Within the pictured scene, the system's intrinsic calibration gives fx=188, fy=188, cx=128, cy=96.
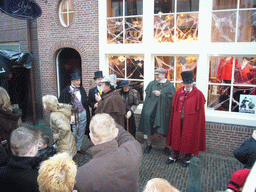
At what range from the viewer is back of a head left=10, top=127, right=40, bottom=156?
1746mm

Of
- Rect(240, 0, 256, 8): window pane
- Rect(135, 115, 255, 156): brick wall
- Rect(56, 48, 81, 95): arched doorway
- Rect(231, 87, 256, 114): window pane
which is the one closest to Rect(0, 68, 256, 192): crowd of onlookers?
Rect(135, 115, 255, 156): brick wall

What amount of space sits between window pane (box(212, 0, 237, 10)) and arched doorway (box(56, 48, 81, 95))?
464 cm

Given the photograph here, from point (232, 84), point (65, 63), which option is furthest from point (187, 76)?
point (65, 63)

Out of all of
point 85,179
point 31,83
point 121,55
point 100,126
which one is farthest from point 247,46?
point 31,83

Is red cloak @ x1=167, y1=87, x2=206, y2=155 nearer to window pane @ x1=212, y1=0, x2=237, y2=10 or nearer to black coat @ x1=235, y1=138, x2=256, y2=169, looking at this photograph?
black coat @ x1=235, y1=138, x2=256, y2=169

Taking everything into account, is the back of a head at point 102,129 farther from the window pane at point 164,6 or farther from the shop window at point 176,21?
the window pane at point 164,6

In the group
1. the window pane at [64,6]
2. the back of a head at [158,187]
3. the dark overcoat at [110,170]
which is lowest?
the dark overcoat at [110,170]

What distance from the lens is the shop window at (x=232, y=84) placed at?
15.0 feet

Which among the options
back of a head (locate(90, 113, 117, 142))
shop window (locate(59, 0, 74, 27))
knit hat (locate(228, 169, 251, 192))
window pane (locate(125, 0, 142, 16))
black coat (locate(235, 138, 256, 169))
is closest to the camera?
back of a head (locate(90, 113, 117, 142))

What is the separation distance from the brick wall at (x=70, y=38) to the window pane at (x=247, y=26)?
3878 mm

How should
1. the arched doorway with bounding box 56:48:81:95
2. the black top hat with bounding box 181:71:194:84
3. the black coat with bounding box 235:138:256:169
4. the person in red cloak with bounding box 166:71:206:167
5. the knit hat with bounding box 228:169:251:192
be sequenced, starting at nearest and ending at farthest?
1. the knit hat with bounding box 228:169:251:192
2. the black coat with bounding box 235:138:256:169
3. the black top hat with bounding box 181:71:194:84
4. the person in red cloak with bounding box 166:71:206:167
5. the arched doorway with bounding box 56:48:81:95

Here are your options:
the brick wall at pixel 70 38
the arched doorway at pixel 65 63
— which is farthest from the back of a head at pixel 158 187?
the arched doorway at pixel 65 63

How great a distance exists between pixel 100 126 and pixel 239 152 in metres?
1.79

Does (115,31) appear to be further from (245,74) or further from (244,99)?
(244,99)
